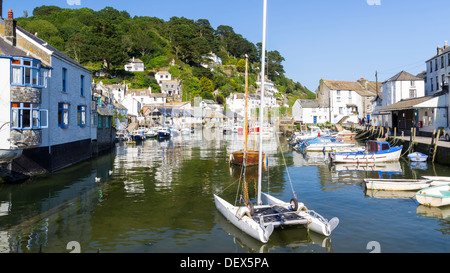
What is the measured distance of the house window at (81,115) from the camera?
108ft

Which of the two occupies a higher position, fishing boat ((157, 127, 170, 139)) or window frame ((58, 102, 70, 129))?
window frame ((58, 102, 70, 129))

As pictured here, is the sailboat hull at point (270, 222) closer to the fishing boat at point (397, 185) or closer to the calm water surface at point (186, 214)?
the calm water surface at point (186, 214)

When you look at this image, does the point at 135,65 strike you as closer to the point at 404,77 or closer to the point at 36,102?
the point at 404,77

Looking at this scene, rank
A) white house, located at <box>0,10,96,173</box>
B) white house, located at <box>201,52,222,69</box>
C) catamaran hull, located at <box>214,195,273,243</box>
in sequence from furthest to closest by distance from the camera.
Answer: white house, located at <box>201,52,222,69</box> < white house, located at <box>0,10,96,173</box> < catamaran hull, located at <box>214,195,273,243</box>

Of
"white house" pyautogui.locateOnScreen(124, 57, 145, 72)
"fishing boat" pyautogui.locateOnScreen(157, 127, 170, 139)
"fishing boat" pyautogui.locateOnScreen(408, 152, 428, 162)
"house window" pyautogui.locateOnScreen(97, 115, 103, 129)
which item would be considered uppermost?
"white house" pyautogui.locateOnScreen(124, 57, 145, 72)

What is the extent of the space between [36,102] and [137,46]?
124 m

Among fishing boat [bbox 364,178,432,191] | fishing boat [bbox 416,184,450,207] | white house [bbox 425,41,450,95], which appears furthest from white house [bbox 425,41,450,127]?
fishing boat [bbox 416,184,450,207]

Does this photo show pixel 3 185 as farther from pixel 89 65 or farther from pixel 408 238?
pixel 89 65

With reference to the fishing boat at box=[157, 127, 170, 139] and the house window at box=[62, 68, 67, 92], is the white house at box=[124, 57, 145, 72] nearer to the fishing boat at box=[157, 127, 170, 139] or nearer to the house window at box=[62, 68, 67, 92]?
the fishing boat at box=[157, 127, 170, 139]

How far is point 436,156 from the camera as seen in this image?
107 ft

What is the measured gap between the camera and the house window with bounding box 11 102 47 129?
75.6 ft

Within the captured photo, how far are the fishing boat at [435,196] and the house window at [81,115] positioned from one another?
94.4 ft

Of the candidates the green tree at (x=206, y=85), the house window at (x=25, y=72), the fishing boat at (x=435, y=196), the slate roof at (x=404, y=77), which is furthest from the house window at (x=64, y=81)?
the green tree at (x=206, y=85)

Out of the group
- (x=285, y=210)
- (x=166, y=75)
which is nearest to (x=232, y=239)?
(x=285, y=210)
